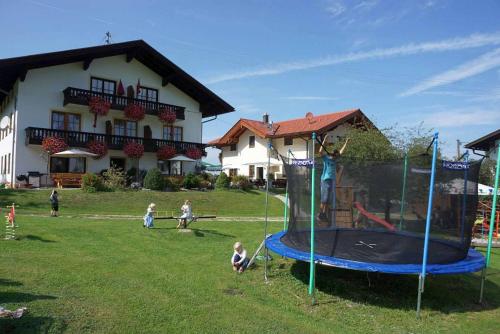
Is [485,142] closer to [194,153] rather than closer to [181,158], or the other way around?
[194,153]

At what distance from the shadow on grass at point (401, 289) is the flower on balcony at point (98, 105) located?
2332cm

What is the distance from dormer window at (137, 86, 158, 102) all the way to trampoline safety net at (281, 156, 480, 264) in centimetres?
2604

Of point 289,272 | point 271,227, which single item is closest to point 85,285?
point 289,272

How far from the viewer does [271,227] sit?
1598 cm

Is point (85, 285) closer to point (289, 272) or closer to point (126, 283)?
point (126, 283)

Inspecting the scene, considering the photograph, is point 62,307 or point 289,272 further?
point 289,272

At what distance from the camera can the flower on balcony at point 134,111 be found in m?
29.9

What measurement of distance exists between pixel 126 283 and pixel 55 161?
23.3 m

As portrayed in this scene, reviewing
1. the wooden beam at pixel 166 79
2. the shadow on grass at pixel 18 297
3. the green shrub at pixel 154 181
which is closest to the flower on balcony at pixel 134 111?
the wooden beam at pixel 166 79

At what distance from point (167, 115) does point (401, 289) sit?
1045 inches

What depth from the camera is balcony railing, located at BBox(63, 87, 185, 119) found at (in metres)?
27.2

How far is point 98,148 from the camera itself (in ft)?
91.8

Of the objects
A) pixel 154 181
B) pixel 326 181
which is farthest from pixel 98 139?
pixel 326 181

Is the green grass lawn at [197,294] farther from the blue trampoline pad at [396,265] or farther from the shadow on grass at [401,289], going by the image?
the blue trampoline pad at [396,265]
